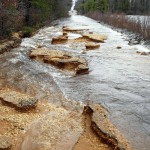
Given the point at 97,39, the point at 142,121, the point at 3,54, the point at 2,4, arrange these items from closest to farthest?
the point at 142,121 < the point at 3,54 < the point at 2,4 < the point at 97,39

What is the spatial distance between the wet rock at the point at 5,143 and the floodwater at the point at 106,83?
2045 millimetres

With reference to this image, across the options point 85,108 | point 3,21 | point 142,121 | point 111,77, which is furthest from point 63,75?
point 3,21

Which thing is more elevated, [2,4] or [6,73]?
[2,4]

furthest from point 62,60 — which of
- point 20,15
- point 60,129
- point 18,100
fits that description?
point 20,15

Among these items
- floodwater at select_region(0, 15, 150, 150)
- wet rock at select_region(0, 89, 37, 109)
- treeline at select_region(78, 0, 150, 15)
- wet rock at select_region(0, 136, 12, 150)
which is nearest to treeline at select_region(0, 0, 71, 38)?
floodwater at select_region(0, 15, 150, 150)

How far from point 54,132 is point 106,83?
3.79m

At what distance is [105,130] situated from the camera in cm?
623

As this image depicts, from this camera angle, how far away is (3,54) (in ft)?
44.3

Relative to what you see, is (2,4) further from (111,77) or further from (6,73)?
(111,77)

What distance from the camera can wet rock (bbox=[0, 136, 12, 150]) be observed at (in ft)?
17.7

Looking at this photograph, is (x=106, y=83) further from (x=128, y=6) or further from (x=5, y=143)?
(x=128, y=6)

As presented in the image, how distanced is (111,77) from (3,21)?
870 centimetres

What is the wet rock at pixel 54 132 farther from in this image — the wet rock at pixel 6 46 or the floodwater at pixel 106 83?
the wet rock at pixel 6 46

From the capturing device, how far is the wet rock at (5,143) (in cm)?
539
